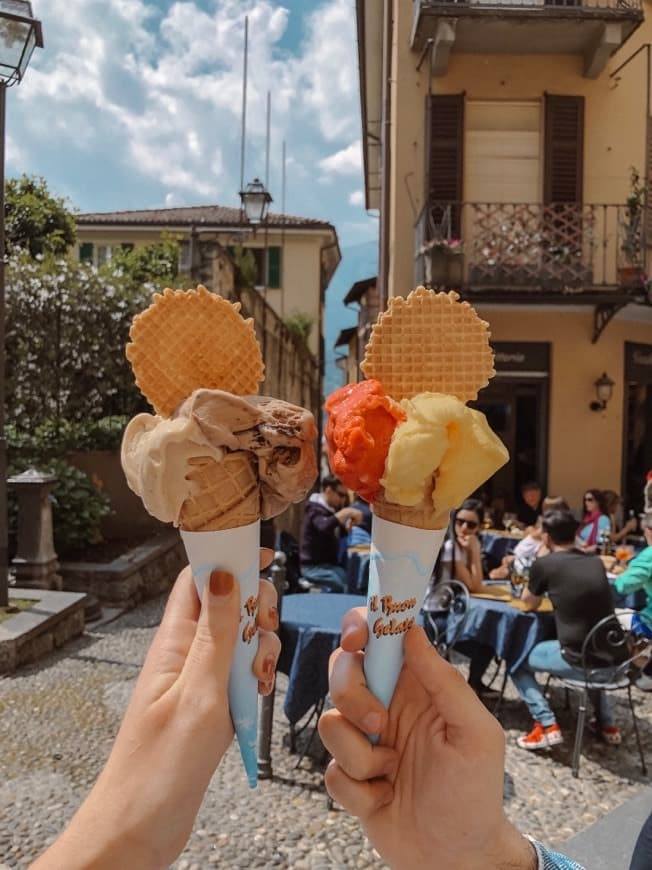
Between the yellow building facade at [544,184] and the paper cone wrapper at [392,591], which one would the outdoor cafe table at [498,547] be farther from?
the paper cone wrapper at [392,591]

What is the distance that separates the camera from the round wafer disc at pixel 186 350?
189 cm

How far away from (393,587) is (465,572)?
453 cm

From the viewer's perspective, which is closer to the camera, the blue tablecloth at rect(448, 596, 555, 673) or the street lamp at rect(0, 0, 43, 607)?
the blue tablecloth at rect(448, 596, 555, 673)

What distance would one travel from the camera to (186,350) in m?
1.90

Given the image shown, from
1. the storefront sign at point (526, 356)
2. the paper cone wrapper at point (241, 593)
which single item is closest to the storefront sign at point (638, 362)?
the storefront sign at point (526, 356)

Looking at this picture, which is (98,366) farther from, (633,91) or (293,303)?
(293,303)

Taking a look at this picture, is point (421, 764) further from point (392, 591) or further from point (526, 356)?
point (526, 356)

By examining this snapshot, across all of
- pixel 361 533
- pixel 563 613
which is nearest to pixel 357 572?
pixel 361 533

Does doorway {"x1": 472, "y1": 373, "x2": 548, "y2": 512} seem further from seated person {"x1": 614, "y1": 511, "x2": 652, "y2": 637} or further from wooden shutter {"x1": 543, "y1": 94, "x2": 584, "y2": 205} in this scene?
seated person {"x1": 614, "y1": 511, "x2": 652, "y2": 637}

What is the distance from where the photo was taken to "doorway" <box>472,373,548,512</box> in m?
13.0

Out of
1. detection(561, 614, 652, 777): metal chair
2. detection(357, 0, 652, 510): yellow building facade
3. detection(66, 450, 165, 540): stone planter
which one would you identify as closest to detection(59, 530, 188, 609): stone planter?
detection(66, 450, 165, 540): stone planter

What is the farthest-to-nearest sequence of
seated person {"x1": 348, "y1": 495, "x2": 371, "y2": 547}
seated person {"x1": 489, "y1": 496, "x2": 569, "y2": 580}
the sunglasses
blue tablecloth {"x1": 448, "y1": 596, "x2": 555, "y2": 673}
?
seated person {"x1": 348, "y1": 495, "x2": 371, "y2": 547} → seated person {"x1": 489, "y1": 496, "x2": 569, "y2": 580} → the sunglasses → blue tablecloth {"x1": 448, "y1": 596, "x2": 555, "y2": 673}

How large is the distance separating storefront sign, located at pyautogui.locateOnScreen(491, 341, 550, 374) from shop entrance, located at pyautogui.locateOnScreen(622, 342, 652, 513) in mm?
1641

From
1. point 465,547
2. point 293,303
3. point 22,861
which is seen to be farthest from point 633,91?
point 293,303
